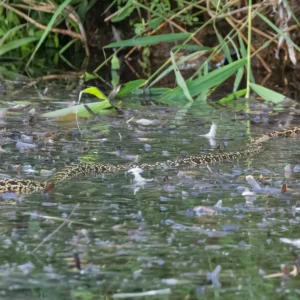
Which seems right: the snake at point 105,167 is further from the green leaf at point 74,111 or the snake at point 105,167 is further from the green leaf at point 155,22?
Result: the green leaf at point 155,22

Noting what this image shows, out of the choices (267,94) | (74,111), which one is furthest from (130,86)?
(267,94)

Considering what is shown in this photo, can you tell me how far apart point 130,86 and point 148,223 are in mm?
2957

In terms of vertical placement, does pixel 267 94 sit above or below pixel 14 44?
below

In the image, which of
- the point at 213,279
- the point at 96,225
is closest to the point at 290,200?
the point at 96,225

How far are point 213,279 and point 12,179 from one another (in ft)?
4.22

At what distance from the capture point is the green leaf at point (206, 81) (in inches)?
215

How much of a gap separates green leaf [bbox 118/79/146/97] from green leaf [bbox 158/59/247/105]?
174 mm

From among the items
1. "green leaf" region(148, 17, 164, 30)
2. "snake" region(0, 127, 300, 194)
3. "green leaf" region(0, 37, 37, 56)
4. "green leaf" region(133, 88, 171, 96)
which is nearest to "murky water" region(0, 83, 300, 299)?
"snake" region(0, 127, 300, 194)

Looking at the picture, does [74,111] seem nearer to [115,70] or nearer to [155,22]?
[155,22]

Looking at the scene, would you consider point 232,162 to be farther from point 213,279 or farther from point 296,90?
point 296,90

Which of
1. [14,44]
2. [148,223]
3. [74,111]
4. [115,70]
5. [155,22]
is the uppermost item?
[155,22]

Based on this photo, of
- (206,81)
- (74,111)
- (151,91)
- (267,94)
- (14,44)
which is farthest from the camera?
(14,44)

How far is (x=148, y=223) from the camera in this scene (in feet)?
10.1

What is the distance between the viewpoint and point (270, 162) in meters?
4.14
